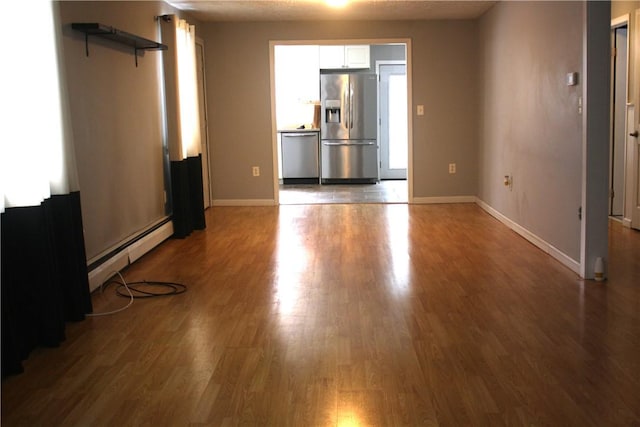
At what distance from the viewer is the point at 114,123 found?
16.3ft

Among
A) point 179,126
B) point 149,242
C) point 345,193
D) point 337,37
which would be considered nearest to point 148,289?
point 149,242

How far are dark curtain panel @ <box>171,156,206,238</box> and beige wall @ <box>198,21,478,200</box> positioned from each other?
1.69 metres

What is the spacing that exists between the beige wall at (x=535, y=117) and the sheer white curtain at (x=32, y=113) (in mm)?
3263

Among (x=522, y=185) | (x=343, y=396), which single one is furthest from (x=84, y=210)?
(x=522, y=185)

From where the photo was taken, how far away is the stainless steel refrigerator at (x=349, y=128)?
1023cm

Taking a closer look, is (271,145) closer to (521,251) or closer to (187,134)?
(187,134)

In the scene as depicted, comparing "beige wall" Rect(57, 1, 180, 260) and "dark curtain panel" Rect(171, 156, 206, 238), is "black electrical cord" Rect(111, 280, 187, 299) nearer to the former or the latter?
"beige wall" Rect(57, 1, 180, 260)

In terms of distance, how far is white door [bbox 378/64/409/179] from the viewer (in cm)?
1068

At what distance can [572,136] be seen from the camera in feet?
15.1

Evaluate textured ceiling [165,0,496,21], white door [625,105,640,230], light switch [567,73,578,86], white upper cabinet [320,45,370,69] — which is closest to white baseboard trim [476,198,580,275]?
white door [625,105,640,230]

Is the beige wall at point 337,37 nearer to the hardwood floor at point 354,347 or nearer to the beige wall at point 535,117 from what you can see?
the beige wall at point 535,117

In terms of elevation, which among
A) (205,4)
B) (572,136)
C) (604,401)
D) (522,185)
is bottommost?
(604,401)

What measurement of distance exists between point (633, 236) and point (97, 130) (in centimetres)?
448

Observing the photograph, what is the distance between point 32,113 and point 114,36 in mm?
1738
